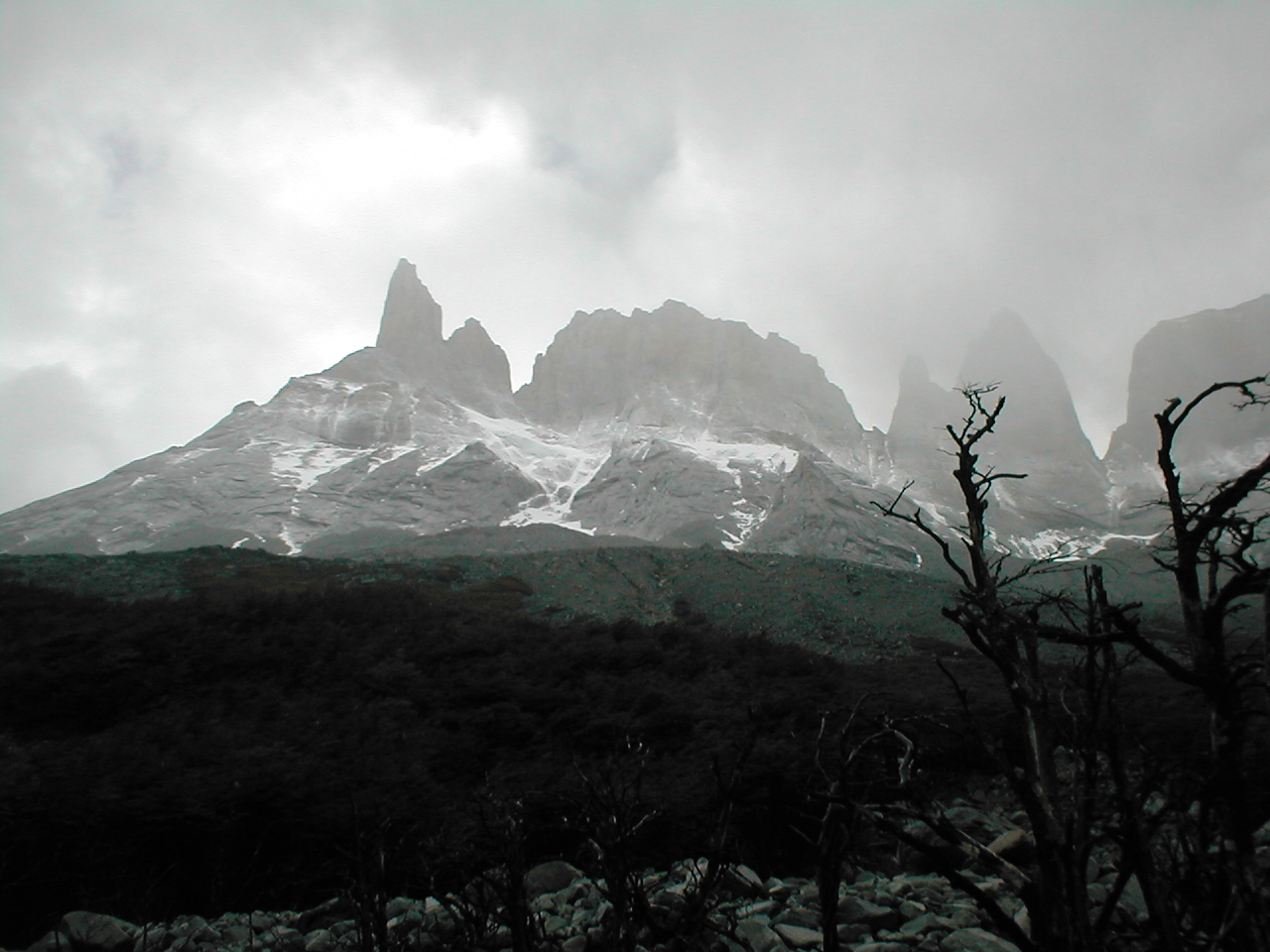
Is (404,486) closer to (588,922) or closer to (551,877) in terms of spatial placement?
(551,877)

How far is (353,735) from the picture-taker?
19.9m

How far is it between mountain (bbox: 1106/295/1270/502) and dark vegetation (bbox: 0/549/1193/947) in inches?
7543

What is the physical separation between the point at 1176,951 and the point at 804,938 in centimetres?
683

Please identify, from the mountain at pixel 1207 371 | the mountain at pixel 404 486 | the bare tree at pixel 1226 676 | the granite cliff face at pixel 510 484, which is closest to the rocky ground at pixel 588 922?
the bare tree at pixel 1226 676

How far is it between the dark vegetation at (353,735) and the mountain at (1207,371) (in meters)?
192

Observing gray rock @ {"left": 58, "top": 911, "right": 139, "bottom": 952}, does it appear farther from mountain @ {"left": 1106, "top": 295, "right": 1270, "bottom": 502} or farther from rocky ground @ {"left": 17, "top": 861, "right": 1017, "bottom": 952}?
mountain @ {"left": 1106, "top": 295, "right": 1270, "bottom": 502}

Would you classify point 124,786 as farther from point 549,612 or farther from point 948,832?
point 549,612

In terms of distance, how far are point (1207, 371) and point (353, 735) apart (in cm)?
23332

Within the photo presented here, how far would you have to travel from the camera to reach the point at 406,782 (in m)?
17.8

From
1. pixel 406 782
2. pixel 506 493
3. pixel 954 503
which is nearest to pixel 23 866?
pixel 406 782

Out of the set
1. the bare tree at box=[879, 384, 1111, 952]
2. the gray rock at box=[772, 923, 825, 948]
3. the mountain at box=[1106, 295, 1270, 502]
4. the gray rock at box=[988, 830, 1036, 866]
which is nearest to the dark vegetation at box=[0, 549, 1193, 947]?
the gray rock at box=[772, 923, 825, 948]

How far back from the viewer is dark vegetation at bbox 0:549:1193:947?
1448 centimetres

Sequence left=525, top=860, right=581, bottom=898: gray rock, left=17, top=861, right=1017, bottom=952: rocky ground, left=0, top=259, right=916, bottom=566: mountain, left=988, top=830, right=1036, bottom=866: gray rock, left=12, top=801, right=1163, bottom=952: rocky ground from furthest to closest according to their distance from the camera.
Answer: left=0, top=259, right=916, bottom=566: mountain
left=988, top=830, right=1036, bottom=866: gray rock
left=525, top=860, right=581, bottom=898: gray rock
left=17, top=861, right=1017, bottom=952: rocky ground
left=12, top=801, right=1163, bottom=952: rocky ground

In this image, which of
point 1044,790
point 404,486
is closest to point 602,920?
point 1044,790
